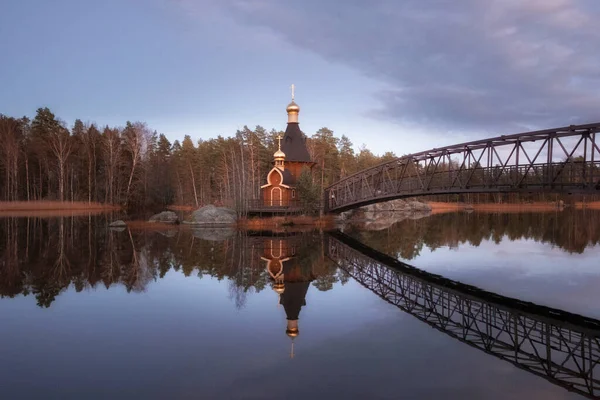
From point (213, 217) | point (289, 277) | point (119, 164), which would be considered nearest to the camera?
point (289, 277)

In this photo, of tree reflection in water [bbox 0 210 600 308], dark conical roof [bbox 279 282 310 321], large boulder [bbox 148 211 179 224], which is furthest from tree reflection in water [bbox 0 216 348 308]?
large boulder [bbox 148 211 179 224]

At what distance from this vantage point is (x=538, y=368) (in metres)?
9.02

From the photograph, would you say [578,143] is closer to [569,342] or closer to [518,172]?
[518,172]

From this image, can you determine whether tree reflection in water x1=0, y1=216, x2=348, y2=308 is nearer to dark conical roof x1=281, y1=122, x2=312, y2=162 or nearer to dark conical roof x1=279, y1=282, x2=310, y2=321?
dark conical roof x1=279, y1=282, x2=310, y2=321

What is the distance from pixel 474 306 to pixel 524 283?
14.9 ft

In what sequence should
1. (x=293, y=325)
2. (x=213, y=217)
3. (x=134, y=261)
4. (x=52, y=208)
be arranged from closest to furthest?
(x=293, y=325) → (x=134, y=261) → (x=213, y=217) → (x=52, y=208)

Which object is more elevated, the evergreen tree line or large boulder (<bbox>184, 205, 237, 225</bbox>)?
the evergreen tree line

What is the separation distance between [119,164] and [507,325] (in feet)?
204

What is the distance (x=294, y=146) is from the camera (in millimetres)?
46781

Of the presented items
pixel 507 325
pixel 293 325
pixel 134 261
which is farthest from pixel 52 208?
pixel 507 325

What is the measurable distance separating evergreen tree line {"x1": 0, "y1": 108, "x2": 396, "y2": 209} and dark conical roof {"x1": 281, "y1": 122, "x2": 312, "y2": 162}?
11.8 meters

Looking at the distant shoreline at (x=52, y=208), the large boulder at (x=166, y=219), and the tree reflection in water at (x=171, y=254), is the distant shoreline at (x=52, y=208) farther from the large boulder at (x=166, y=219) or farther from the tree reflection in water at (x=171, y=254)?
the tree reflection in water at (x=171, y=254)

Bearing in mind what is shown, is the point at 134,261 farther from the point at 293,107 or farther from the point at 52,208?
the point at 52,208

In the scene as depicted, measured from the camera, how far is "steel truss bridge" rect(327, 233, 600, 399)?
9070 millimetres
